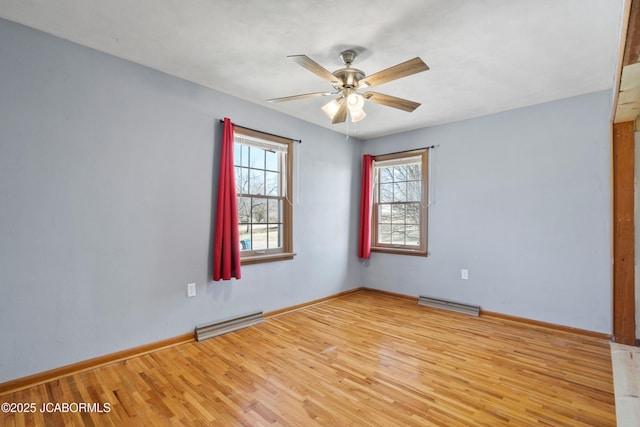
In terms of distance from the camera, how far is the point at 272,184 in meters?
3.98

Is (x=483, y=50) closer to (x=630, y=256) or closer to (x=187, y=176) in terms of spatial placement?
(x=630, y=256)

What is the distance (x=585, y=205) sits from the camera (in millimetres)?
3281

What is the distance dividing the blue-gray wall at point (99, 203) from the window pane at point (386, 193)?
2406 millimetres

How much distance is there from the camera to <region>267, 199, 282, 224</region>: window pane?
3971mm

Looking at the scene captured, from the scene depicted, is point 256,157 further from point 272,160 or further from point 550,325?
point 550,325

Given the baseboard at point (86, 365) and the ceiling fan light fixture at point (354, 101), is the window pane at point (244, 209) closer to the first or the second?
the baseboard at point (86, 365)

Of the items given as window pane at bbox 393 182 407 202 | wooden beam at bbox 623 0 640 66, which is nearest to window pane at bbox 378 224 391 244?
window pane at bbox 393 182 407 202

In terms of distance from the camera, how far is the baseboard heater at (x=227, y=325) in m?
3.14

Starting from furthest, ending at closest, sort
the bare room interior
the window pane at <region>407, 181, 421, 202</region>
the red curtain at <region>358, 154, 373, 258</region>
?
the red curtain at <region>358, 154, 373, 258</region> → the window pane at <region>407, 181, 421, 202</region> → the bare room interior

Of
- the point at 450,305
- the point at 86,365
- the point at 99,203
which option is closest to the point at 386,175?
the point at 450,305

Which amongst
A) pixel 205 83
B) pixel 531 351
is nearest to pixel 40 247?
pixel 205 83

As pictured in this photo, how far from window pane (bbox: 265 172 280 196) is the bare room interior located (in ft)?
0.09

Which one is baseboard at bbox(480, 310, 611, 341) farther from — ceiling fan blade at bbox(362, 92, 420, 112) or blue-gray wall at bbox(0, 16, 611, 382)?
ceiling fan blade at bbox(362, 92, 420, 112)

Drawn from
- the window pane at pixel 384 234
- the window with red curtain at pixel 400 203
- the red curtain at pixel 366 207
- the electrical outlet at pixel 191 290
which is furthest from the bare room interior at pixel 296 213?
the red curtain at pixel 366 207
